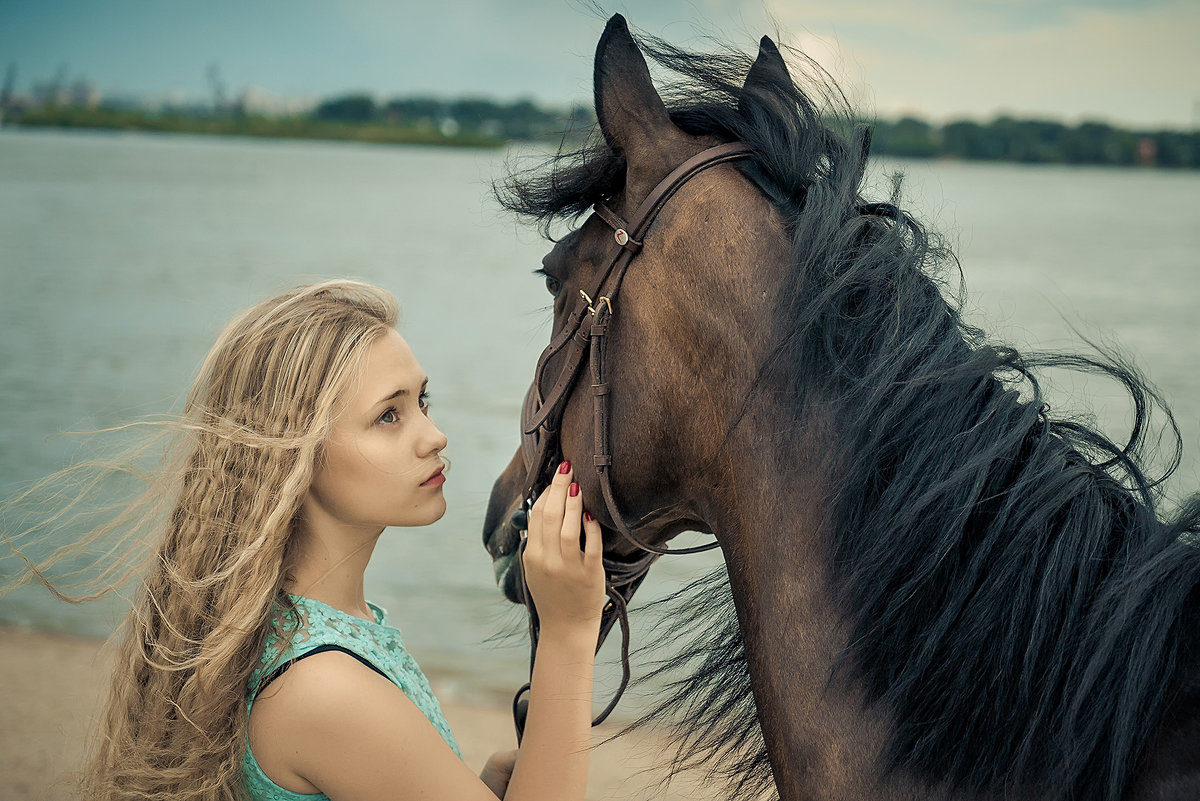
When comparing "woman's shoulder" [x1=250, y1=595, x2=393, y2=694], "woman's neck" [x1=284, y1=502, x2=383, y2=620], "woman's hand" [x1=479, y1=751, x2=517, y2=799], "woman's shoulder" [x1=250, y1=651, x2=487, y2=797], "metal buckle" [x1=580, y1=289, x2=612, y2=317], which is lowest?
"woman's hand" [x1=479, y1=751, x2=517, y2=799]

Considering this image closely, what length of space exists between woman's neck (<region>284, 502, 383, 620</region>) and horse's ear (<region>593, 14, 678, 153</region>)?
862mm

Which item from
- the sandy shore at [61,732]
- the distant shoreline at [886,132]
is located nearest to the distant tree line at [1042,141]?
the distant shoreline at [886,132]

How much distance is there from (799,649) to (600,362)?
54cm

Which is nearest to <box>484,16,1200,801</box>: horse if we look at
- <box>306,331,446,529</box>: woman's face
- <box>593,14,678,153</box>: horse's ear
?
<box>593,14,678,153</box>: horse's ear

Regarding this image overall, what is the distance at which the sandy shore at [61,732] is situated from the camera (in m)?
3.99

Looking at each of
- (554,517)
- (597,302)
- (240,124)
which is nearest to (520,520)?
(554,517)

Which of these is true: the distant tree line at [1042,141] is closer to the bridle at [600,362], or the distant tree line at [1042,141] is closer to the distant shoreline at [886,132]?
the distant shoreline at [886,132]

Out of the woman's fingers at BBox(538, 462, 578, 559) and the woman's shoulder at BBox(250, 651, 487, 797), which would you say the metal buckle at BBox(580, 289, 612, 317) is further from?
the woman's shoulder at BBox(250, 651, 487, 797)

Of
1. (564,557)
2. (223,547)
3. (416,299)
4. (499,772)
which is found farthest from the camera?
(416,299)

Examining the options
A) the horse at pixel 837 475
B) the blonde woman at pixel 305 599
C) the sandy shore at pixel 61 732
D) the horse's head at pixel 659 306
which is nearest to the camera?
the horse at pixel 837 475

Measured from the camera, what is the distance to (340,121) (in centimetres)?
7806

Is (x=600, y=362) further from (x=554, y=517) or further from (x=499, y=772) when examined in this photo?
(x=499, y=772)

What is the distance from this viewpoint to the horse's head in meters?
1.42

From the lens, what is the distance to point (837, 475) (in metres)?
1.32
